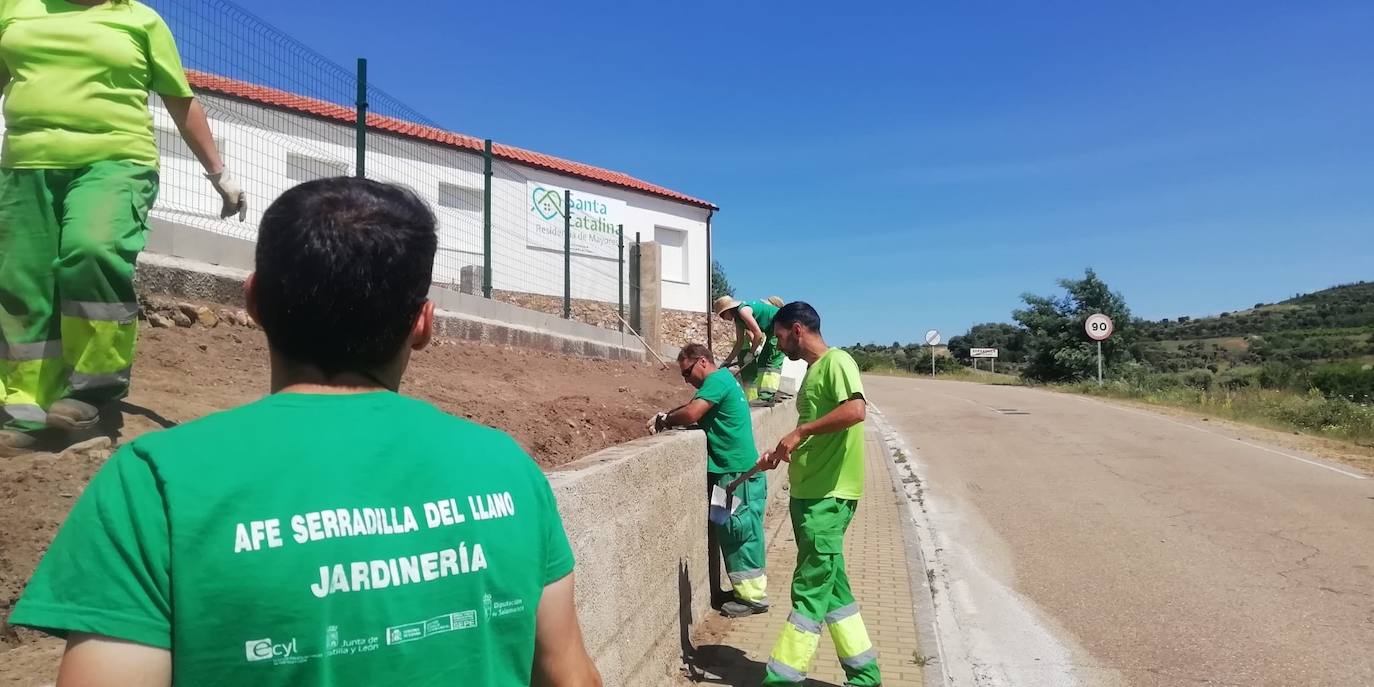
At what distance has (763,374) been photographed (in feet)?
31.3

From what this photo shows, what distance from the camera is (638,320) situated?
53.8 feet

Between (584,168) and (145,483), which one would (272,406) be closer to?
(145,483)

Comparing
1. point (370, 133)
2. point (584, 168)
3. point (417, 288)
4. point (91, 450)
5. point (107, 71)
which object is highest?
point (584, 168)

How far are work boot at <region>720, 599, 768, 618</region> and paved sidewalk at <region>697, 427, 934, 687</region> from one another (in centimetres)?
5

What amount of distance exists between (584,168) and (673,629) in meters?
24.2

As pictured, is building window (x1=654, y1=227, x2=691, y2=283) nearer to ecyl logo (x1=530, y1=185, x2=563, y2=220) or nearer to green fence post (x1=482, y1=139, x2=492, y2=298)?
ecyl logo (x1=530, y1=185, x2=563, y2=220)

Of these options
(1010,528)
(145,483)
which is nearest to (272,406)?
(145,483)

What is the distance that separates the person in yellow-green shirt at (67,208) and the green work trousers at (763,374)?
6.65m

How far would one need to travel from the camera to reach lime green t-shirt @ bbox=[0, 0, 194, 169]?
11.2 ft

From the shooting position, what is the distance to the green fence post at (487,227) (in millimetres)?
9781

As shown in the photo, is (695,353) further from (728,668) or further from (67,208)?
(67,208)

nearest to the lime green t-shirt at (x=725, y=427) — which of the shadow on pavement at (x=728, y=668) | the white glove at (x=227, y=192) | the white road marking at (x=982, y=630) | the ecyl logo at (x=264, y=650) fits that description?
the shadow on pavement at (x=728, y=668)

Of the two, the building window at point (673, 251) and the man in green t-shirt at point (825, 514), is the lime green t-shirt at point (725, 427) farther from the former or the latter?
the building window at point (673, 251)

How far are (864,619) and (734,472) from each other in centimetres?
132
